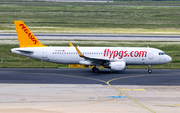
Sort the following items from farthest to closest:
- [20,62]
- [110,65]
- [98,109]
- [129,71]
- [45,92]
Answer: [20,62] → [129,71] → [110,65] → [45,92] → [98,109]

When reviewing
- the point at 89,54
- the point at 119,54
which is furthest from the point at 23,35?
the point at 119,54

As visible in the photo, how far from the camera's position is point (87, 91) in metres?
32.7

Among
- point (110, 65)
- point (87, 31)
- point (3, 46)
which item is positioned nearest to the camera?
point (110, 65)

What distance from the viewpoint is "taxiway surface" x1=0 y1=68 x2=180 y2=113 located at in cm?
2634

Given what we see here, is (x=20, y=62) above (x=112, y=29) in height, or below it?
below

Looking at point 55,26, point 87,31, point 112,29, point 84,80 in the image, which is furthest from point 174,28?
point 84,80

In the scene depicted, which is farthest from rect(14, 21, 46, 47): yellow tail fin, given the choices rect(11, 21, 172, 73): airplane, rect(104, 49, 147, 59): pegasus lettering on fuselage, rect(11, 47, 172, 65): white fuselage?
rect(104, 49, 147, 59): pegasus lettering on fuselage

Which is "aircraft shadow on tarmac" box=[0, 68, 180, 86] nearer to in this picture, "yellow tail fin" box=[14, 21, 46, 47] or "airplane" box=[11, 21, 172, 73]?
"airplane" box=[11, 21, 172, 73]

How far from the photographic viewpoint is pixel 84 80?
39.3 metres

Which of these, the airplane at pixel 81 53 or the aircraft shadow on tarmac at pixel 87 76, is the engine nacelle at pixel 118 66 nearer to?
the aircraft shadow on tarmac at pixel 87 76

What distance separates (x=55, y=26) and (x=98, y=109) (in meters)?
70.0

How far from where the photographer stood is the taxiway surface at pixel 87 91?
2634 cm

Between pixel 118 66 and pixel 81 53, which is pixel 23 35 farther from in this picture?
pixel 118 66

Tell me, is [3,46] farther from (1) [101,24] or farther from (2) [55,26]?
(1) [101,24]
